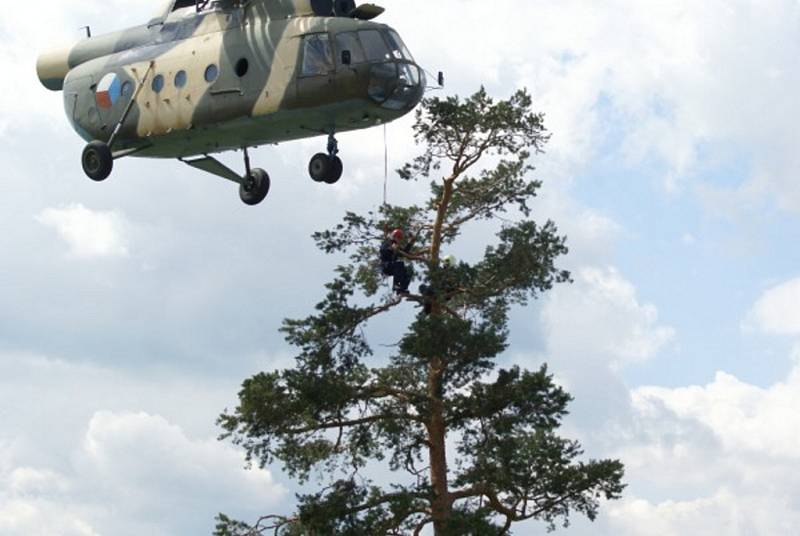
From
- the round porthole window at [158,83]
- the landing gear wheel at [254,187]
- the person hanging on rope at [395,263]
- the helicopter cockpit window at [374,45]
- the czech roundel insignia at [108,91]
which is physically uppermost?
the czech roundel insignia at [108,91]

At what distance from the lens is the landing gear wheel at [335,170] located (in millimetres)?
37594

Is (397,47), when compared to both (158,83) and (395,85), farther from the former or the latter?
(158,83)

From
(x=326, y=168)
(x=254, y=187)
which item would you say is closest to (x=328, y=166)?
(x=326, y=168)

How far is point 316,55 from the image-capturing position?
35.8m

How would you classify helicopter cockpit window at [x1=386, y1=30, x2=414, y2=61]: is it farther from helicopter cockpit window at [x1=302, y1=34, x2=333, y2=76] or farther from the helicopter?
helicopter cockpit window at [x1=302, y1=34, x2=333, y2=76]

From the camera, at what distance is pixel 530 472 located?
117ft

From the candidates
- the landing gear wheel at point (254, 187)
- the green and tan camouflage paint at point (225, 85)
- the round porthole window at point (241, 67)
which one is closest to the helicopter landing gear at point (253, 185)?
the landing gear wheel at point (254, 187)

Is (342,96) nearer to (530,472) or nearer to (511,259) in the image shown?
(511,259)

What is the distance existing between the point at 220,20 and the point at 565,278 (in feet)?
29.6

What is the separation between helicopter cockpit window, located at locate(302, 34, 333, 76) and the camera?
3559cm

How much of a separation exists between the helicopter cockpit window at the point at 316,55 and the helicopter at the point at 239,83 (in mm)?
20

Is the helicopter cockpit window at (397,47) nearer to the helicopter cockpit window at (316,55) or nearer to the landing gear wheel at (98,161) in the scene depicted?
the helicopter cockpit window at (316,55)

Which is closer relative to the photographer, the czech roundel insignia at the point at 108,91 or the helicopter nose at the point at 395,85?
the helicopter nose at the point at 395,85

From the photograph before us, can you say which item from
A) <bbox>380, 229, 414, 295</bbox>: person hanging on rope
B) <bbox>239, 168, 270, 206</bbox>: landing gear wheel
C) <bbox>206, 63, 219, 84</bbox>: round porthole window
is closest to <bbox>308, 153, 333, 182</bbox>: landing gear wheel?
<bbox>380, 229, 414, 295</bbox>: person hanging on rope
